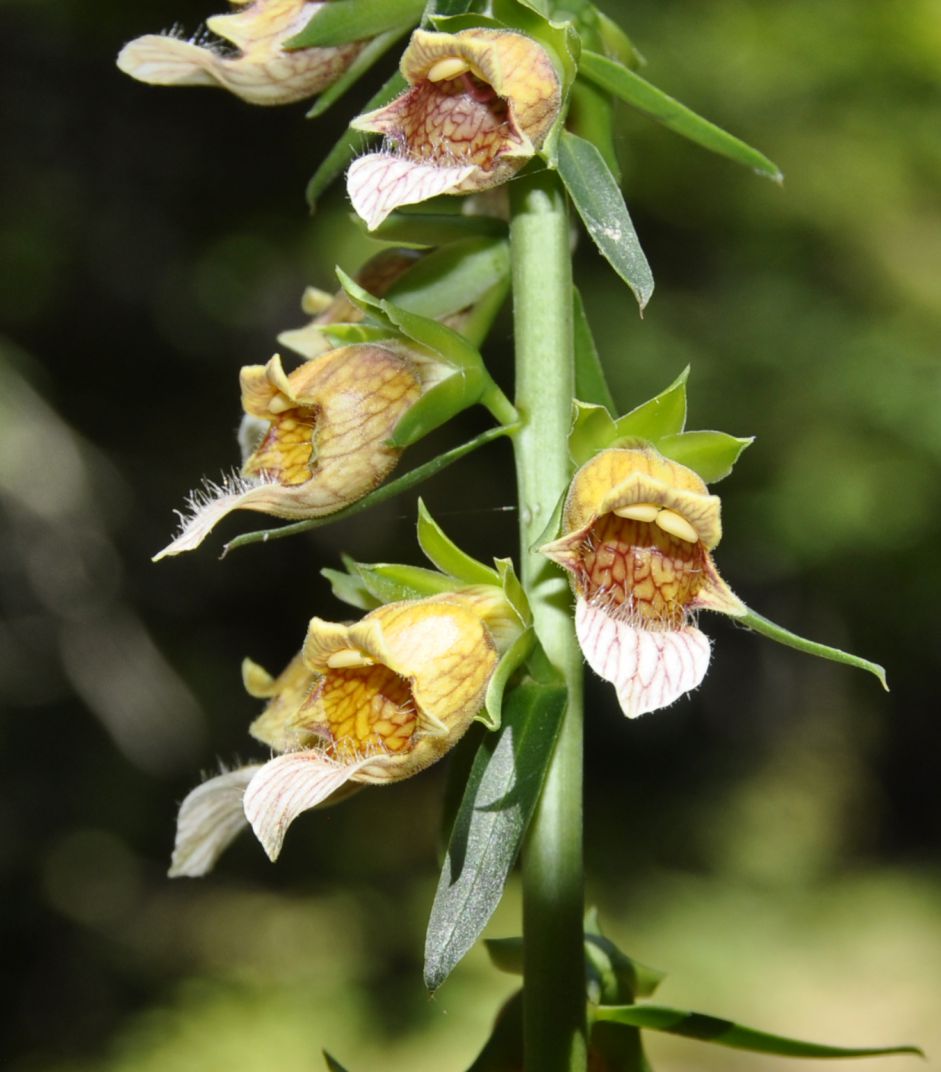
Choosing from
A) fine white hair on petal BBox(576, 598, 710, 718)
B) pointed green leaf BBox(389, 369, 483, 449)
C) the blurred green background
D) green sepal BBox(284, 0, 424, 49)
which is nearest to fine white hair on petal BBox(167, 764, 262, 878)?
pointed green leaf BBox(389, 369, 483, 449)

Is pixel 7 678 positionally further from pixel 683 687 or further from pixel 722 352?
pixel 683 687

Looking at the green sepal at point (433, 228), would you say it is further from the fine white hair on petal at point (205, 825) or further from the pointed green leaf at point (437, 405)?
the fine white hair on petal at point (205, 825)

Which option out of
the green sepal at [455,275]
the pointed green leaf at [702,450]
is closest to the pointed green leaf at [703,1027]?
the pointed green leaf at [702,450]

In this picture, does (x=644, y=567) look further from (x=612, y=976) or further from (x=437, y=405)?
(x=612, y=976)

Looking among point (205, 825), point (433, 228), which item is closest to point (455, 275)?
point (433, 228)

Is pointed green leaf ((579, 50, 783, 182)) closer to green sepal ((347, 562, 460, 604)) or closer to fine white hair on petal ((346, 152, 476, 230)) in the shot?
fine white hair on petal ((346, 152, 476, 230))

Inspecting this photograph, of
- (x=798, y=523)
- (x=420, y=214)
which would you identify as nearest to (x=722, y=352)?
(x=798, y=523)
